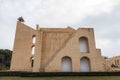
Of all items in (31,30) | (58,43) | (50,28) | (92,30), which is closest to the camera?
(92,30)

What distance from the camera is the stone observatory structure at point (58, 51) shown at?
26516 mm

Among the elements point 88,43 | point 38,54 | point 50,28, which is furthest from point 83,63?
point 50,28

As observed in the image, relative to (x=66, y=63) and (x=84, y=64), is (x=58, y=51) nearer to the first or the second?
(x=66, y=63)

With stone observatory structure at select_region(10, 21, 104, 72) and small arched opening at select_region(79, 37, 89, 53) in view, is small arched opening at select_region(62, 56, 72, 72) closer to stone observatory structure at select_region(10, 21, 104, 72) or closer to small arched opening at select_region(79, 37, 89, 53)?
stone observatory structure at select_region(10, 21, 104, 72)

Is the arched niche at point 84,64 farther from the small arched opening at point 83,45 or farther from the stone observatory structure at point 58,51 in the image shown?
the small arched opening at point 83,45

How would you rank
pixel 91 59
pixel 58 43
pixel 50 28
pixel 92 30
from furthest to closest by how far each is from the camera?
1. pixel 50 28
2. pixel 58 43
3. pixel 92 30
4. pixel 91 59

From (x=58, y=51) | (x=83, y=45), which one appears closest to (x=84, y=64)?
(x=83, y=45)

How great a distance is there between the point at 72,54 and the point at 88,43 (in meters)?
3.95

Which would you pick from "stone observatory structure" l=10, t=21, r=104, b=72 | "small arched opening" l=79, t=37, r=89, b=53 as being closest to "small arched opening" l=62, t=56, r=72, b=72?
"stone observatory structure" l=10, t=21, r=104, b=72

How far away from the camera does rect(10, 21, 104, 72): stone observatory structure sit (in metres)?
26.5

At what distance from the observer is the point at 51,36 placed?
31.2m

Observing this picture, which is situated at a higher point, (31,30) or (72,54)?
(31,30)

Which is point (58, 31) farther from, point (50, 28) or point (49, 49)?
point (49, 49)

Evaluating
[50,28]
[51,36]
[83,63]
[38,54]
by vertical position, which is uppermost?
[50,28]
